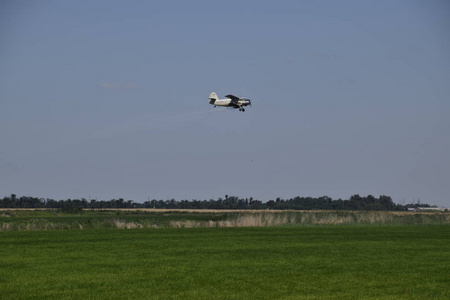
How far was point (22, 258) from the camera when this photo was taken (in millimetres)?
25766

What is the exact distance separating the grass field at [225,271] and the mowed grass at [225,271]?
0.09 feet

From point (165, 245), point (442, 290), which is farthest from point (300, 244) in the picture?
point (442, 290)

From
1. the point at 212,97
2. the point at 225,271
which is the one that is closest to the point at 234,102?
the point at 212,97

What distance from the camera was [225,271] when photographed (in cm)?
2134

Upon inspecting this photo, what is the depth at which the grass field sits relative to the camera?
17.1 meters

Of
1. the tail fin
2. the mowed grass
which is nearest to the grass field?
the mowed grass

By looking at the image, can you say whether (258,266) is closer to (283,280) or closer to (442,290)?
(283,280)

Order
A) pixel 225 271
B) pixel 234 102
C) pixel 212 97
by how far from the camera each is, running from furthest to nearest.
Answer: pixel 212 97, pixel 234 102, pixel 225 271

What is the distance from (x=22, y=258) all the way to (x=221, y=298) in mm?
12261

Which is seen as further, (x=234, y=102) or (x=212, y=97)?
(x=212, y=97)

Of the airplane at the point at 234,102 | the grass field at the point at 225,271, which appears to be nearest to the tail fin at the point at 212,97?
the airplane at the point at 234,102

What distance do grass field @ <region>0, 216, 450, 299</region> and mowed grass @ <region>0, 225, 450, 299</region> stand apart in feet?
0.09

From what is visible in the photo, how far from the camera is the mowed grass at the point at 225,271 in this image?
17.1m

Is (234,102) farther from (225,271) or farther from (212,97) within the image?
(225,271)
